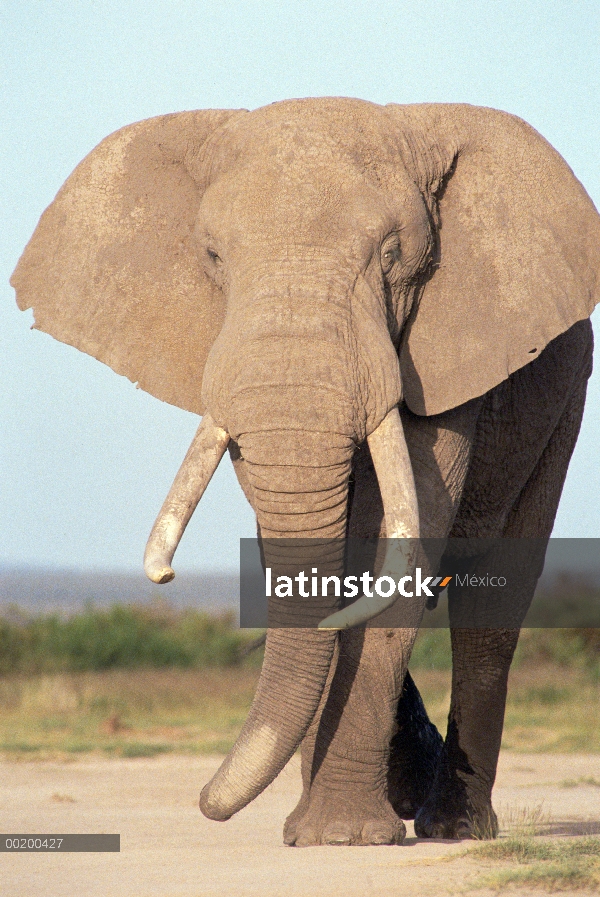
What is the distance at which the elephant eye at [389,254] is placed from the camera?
5344mm

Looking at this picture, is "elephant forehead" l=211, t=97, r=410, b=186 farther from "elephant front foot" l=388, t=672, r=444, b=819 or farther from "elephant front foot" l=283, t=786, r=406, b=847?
"elephant front foot" l=388, t=672, r=444, b=819

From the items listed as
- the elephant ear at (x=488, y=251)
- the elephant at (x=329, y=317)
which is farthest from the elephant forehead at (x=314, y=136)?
the elephant ear at (x=488, y=251)

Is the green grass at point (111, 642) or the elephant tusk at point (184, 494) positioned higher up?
the elephant tusk at point (184, 494)

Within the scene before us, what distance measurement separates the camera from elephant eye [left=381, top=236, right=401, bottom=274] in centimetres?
534

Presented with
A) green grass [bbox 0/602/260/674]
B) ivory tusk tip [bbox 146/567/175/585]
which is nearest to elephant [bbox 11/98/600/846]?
ivory tusk tip [bbox 146/567/175/585]

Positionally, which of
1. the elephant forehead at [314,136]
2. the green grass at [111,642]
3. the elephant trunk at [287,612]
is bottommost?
the green grass at [111,642]

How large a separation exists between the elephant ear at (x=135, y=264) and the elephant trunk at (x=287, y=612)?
40.9 inches

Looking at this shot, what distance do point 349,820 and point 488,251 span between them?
94.4 inches

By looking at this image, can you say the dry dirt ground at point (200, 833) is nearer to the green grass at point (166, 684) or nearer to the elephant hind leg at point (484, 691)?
the elephant hind leg at point (484, 691)

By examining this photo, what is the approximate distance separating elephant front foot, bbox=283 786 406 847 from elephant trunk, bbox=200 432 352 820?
57 centimetres

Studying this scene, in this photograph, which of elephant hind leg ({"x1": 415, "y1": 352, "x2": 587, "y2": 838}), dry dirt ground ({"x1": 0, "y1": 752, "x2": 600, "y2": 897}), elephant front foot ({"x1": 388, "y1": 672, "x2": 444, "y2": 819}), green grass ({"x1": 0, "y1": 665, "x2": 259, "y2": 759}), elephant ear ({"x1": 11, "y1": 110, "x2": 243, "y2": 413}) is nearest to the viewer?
dry dirt ground ({"x1": 0, "y1": 752, "x2": 600, "y2": 897})

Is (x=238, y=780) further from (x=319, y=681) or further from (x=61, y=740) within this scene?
(x=61, y=740)

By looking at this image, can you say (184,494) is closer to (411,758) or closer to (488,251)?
(488,251)

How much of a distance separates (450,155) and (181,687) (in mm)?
13939
